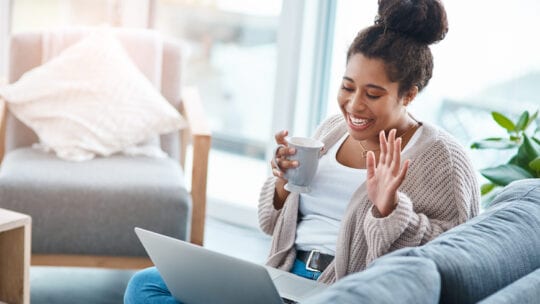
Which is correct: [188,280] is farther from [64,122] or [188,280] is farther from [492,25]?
[492,25]

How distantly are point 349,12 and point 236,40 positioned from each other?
0.60m

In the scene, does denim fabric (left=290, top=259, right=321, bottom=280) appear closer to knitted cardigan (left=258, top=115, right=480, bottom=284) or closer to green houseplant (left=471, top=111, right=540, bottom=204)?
knitted cardigan (left=258, top=115, right=480, bottom=284)

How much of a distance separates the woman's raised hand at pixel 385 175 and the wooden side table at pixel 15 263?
3.40ft

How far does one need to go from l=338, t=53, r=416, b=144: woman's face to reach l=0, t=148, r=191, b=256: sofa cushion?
1.01 metres

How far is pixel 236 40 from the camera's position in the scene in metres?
3.94

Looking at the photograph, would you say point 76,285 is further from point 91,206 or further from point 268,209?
point 268,209

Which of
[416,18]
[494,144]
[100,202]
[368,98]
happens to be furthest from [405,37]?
[100,202]

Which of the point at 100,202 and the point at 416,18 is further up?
the point at 416,18

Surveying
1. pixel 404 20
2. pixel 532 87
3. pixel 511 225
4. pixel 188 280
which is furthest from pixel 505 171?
pixel 188 280

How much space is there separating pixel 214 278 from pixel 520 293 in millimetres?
565

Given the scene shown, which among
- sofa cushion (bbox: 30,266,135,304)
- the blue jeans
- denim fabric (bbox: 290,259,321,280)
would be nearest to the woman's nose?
denim fabric (bbox: 290,259,321,280)

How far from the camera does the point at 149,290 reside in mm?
1862

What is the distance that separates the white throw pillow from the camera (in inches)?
123

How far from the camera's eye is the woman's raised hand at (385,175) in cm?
174
